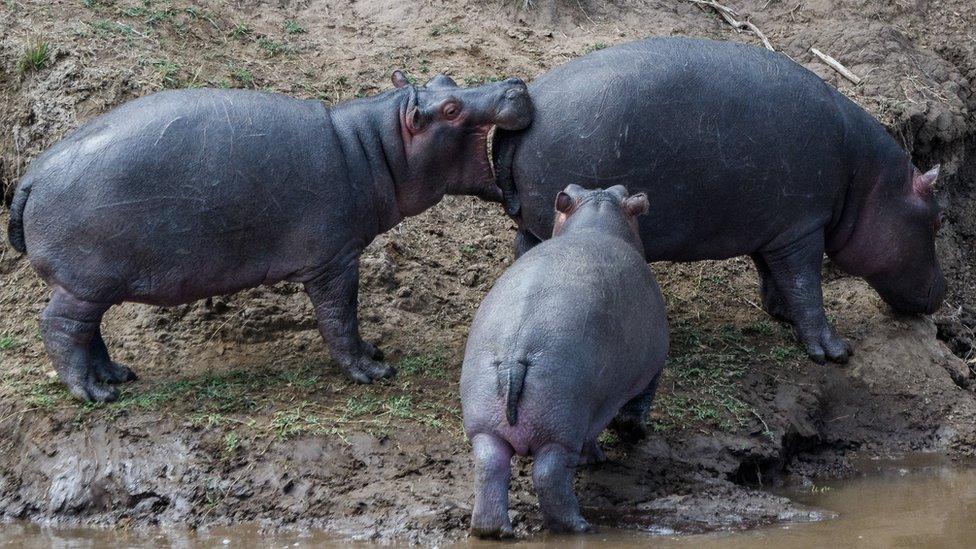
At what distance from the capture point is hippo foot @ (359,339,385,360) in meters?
7.76

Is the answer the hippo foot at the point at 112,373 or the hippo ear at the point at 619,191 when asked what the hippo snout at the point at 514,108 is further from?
the hippo foot at the point at 112,373

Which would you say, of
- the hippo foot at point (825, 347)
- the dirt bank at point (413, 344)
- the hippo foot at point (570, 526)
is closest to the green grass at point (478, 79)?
the dirt bank at point (413, 344)

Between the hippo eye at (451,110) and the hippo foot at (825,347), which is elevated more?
the hippo eye at (451,110)

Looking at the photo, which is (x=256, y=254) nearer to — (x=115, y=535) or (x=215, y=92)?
(x=215, y=92)

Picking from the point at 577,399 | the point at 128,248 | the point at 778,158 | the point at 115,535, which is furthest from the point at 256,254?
the point at 778,158

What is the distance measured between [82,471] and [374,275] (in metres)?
2.53

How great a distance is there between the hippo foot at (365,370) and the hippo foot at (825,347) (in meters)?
2.66

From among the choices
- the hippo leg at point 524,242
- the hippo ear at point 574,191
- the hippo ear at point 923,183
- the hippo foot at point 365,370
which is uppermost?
the hippo ear at point 574,191

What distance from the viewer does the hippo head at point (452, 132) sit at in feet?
24.7

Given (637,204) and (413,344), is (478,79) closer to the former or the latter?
(413,344)

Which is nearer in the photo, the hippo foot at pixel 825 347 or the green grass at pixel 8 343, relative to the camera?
the green grass at pixel 8 343

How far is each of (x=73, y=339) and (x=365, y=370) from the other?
5.28 ft

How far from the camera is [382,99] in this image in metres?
7.81

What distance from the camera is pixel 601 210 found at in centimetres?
697
